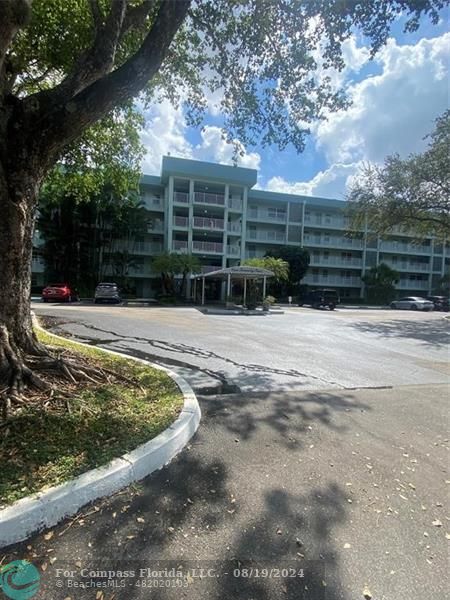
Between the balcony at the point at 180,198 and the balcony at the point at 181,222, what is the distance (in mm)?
1702

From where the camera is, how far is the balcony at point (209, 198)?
34469mm

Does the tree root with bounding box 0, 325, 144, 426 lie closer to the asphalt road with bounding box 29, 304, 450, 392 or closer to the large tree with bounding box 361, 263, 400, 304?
the asphalt road with bounding box 29, 304, 450, 392

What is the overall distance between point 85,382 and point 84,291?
30.2 metres

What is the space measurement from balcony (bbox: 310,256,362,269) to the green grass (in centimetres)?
3938

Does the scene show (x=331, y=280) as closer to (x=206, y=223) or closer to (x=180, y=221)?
(x=206, y=223)

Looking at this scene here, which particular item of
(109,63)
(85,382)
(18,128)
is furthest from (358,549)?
(109,63)

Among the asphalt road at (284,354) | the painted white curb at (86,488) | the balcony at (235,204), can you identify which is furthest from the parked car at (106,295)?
the painted white curb at (86,488)

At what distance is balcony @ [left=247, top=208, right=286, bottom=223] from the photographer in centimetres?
3900

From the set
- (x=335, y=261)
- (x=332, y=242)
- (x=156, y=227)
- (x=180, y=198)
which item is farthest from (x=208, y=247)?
(x=335, y=261)

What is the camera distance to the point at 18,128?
388 centimetres

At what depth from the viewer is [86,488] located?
242 cm

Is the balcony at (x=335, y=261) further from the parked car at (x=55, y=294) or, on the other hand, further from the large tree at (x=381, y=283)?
the parked car at (x=55, y=294)

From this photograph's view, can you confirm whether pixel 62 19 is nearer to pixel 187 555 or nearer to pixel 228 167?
pixel 187 555

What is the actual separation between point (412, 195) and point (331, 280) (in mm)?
23012
